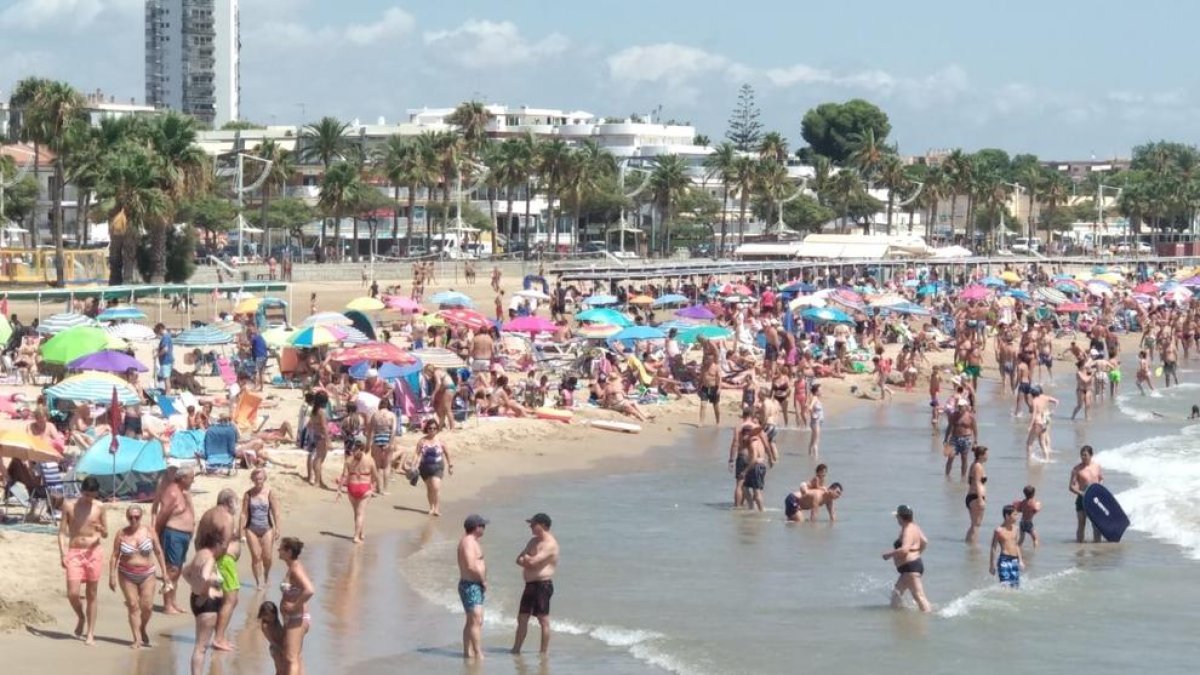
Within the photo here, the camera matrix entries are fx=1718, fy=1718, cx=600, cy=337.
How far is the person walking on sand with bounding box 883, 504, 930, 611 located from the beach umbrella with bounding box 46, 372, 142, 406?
27.4 ft

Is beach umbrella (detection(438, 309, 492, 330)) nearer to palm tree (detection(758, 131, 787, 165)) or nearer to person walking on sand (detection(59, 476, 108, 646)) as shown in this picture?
person walking on sand (detection(59, 476, 108, 646))

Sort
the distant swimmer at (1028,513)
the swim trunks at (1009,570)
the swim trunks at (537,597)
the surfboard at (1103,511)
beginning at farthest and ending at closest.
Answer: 1. the surfboard at (1103,511)
2. the distant swimmer at (1028,513)
3. the swim trunks at (1009,570)
4. the swim trunks at (537,597)

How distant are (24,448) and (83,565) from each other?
3.10 metres

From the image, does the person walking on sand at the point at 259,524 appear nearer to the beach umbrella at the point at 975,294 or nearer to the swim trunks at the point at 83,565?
the swim trunks at the point at 83,565

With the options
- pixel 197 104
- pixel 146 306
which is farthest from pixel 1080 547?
pixel 197 104

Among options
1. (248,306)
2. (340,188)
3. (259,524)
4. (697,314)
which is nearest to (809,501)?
(259,524)

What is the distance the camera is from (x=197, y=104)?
512ft

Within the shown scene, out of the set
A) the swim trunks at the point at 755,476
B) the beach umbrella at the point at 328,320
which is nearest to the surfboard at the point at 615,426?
the beach umbrella at the point at 328,320

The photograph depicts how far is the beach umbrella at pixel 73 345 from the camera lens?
72.3ft

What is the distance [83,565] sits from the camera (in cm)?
1161

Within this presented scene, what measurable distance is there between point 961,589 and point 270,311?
22.4 meters

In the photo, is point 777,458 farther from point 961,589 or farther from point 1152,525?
point 961,589

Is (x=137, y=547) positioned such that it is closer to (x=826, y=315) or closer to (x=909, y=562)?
(x=909, y=562)

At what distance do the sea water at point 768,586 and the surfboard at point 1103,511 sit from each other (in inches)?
6.4
